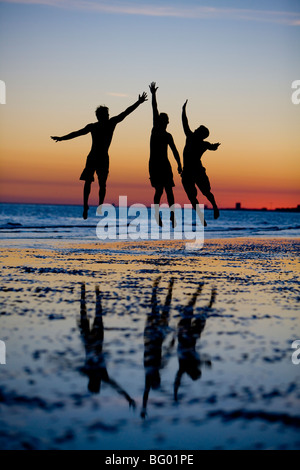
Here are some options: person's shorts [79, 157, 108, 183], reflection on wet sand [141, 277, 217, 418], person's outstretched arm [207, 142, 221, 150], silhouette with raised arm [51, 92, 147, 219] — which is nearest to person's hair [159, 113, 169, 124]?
silhouette with raised arm [51, 92, 147, 219]

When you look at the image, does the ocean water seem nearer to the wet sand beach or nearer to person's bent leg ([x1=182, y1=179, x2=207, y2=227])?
person's bent leg ([x1=182, y1=179, x2=207, y2=227])

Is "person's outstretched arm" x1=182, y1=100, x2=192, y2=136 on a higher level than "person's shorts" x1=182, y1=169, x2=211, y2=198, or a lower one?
higher

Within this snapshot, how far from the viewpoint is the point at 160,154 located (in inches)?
471

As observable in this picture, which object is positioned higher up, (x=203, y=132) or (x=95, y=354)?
(x=203, y=132)

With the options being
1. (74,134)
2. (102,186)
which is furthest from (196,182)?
(74,134)

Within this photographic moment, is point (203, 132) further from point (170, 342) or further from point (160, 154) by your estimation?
point (170, 342)

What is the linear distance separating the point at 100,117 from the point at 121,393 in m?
9.01

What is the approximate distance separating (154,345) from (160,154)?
7867 mm

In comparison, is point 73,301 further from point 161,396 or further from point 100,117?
point 100,117

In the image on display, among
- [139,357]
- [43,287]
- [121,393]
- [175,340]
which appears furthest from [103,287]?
[121,393]

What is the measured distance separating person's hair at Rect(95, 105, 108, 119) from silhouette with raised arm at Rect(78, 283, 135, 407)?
6.35m

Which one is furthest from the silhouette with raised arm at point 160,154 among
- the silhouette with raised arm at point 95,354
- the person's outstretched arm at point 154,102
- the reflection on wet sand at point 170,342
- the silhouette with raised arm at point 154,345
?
the silhouette with raised arm at point 95,354

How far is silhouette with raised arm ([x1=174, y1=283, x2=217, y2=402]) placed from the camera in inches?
149

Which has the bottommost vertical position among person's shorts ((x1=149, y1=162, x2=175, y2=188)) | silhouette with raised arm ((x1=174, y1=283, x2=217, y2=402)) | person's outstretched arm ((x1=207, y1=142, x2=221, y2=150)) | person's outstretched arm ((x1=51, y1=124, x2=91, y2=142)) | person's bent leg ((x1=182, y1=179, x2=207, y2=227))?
silhouette with raised arm ((x1=174, y1=283, x2=217, y2=402))
